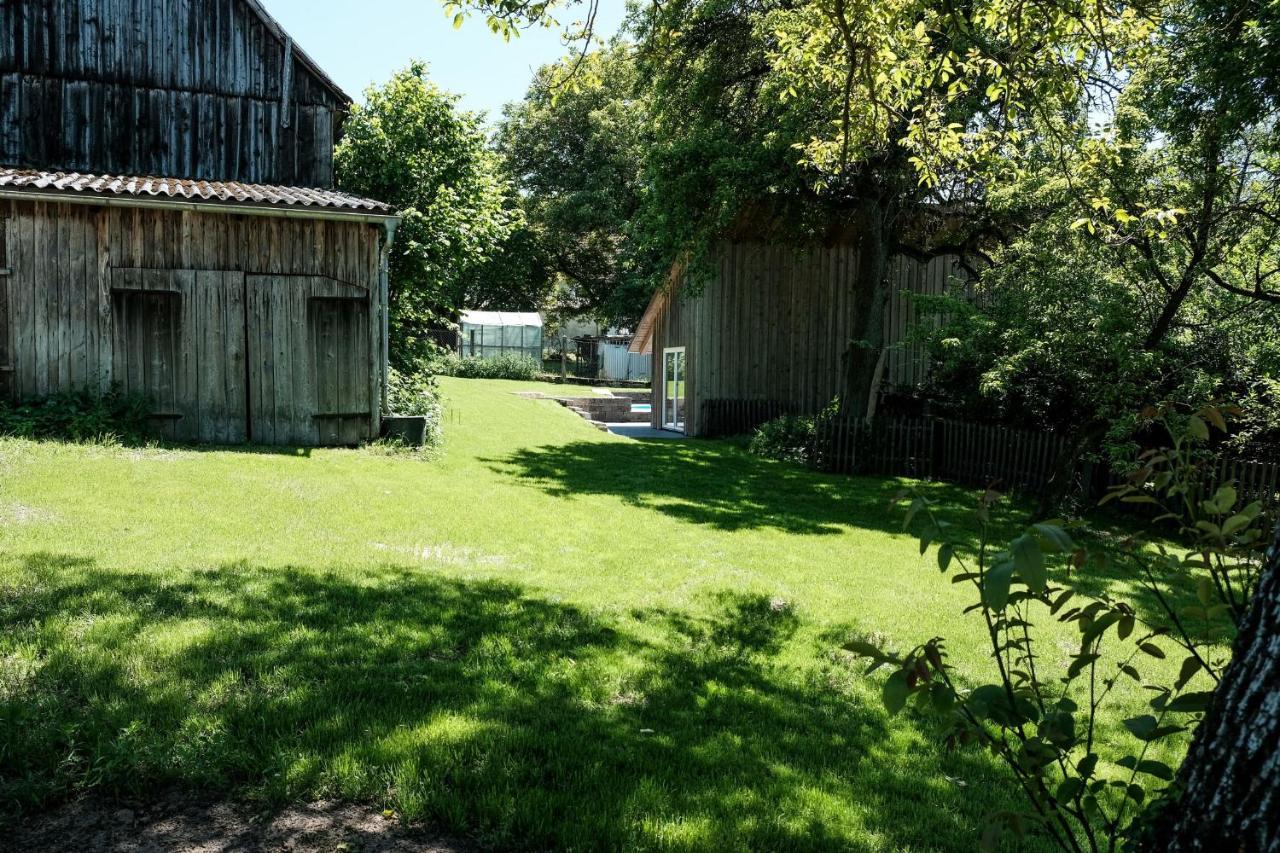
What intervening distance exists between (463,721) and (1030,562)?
3.02 m

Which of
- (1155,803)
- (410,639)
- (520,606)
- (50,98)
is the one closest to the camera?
(1155,803)

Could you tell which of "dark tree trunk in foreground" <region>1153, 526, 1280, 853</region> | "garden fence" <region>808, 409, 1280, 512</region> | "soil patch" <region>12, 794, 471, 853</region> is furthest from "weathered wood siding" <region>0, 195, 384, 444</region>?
"dark tree trunk in foreground" <region>1153, 526, 1280, 853</region>

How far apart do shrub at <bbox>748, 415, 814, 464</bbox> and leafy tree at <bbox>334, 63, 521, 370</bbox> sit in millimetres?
7377

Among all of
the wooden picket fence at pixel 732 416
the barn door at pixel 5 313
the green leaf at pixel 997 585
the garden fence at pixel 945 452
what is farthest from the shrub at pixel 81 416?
the wooden picket fence at pixel 732 416

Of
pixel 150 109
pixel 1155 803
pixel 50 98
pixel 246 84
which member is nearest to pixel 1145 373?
pixel 1155 803

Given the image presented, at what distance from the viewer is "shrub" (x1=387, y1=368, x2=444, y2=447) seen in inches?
613

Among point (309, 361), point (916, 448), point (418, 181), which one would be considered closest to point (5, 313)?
point (309, 361)

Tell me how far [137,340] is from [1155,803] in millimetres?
14028

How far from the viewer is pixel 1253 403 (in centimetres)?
1045

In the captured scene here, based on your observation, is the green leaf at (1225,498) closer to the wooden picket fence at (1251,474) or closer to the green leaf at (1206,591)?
the green leaf at (1206,591)

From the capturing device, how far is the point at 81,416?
12156mm

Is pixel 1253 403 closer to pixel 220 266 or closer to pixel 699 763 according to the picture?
pixel 699 763

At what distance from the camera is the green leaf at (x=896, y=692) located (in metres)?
1.85

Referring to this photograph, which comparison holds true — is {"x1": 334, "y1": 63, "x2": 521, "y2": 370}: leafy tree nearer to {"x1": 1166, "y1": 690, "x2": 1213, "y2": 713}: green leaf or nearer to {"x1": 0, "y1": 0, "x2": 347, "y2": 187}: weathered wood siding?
{"x1": 0, "y1": 0, "x2": 347, "y2": 187}: weathered wood siding
